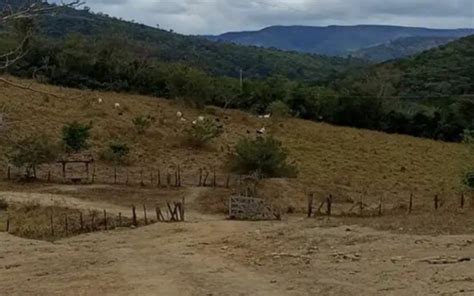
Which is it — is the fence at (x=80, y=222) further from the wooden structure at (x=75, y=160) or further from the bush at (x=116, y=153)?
the bush at (x=116, y=153)

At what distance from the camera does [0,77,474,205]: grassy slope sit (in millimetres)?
35281

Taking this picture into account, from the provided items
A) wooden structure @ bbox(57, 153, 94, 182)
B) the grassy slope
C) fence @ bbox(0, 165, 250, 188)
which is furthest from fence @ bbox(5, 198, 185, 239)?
the grassy slope

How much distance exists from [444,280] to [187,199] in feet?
53.2

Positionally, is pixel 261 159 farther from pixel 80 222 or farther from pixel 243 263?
pixel 243 263

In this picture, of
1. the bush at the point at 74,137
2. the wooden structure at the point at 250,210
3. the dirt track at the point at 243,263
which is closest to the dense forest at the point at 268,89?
the bush at the point at 74,137

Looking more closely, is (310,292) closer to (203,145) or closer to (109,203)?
(109,203)

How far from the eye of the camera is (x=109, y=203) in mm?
26109

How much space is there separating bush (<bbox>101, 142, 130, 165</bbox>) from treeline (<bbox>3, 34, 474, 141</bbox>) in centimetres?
1608

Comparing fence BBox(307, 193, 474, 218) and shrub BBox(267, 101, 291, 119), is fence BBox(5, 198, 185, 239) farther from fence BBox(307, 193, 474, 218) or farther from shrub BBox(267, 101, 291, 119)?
shrub BBox(267, 101, 291, 119)

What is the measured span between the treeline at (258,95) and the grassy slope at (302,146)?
2.37 m

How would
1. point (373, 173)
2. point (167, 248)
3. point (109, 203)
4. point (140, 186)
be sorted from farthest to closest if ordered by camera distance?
point (373, 173), point (140, 186), point (109, 203), point (167, 248)

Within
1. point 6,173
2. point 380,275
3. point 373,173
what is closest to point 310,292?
point 380,275

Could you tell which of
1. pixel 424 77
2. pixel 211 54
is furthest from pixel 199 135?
pixel 211 54

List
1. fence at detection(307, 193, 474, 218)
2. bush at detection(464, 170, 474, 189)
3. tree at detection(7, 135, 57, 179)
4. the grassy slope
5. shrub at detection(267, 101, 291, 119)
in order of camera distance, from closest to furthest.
→ 1. fence at detection(307, 193, 474, 218)
2. bush at detection(464, 170, 474, 189)
3. tree at detection(7, 135, 57, 179)
4. the grassy slope
5. shrub at detection(267, 101, 291, 119)
